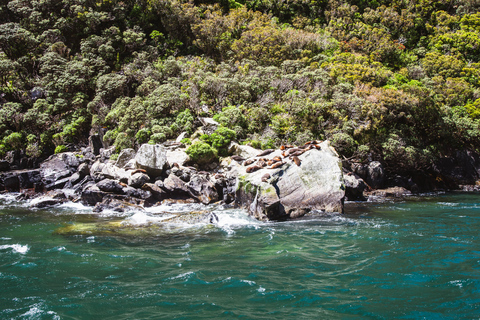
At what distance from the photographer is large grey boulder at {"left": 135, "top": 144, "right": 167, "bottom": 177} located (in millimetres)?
20141

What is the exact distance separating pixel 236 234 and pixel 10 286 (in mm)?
7118

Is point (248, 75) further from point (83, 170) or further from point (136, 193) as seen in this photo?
point (83, 170)

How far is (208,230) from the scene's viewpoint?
1268 centimetres

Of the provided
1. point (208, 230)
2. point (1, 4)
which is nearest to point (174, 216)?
point (208, 230)

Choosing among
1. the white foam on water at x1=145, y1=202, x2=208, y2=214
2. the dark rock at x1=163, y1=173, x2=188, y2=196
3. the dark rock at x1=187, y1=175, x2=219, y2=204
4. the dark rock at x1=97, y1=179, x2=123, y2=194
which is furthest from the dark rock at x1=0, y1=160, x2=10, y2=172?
the dark rock at x1=187, y1=175, x2=219, y2=204

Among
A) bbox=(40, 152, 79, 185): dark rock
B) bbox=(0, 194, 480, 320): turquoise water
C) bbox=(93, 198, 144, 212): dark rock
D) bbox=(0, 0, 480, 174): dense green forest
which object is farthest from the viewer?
bbox=(0, 0, 480, 174): dense green forest

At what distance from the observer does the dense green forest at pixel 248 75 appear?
25.1 m

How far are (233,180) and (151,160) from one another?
5642 mm

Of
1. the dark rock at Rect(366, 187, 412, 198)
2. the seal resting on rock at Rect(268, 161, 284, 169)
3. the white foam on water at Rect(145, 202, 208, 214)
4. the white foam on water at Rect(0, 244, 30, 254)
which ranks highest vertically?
the seal resting on rock at Rect(268, 161, 284, 169)

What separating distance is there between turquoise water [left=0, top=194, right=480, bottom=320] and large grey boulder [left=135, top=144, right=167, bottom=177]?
21.7 ft

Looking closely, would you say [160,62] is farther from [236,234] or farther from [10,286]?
[10,286]

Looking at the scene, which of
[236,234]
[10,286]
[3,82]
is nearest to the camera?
[10,286]

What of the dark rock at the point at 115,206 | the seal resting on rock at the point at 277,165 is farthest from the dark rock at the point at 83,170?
the seal resting on rock at the point at 277,165

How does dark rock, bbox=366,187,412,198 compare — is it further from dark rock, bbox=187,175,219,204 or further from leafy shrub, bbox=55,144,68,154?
leafy shrub, bbox=55,144,68,154
